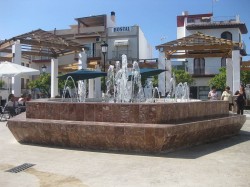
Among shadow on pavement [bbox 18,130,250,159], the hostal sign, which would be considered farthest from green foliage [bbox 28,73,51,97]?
shadow on pavement [bbox 18,130,250,159]

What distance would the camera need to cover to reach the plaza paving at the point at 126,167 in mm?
4141

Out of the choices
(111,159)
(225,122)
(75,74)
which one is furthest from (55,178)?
(75,74)

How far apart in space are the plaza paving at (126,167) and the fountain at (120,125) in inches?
9.0

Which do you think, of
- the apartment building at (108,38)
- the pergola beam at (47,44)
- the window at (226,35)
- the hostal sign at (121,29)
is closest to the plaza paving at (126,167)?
the pergola beam at (47,44)

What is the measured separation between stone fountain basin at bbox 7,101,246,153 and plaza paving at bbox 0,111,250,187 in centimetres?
22

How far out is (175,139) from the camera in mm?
5781

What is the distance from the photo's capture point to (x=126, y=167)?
4.84 metres

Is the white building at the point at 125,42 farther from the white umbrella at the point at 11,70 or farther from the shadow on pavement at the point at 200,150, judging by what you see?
the shadow on pavement at the point at 200,150

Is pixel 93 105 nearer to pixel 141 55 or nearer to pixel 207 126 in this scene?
pixel 207 126

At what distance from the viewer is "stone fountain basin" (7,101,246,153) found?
18.6 ft

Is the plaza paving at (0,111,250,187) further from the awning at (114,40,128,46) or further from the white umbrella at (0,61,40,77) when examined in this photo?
the awning at (114,40,128,46)

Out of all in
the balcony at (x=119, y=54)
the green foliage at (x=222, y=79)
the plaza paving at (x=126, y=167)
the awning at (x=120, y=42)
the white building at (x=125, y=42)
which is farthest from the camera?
the balcony at (x=119, y=54)

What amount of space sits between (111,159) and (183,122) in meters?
1.60

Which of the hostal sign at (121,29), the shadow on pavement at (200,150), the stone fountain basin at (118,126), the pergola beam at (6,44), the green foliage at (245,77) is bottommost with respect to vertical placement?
the shadow on pavement at (200,150)
